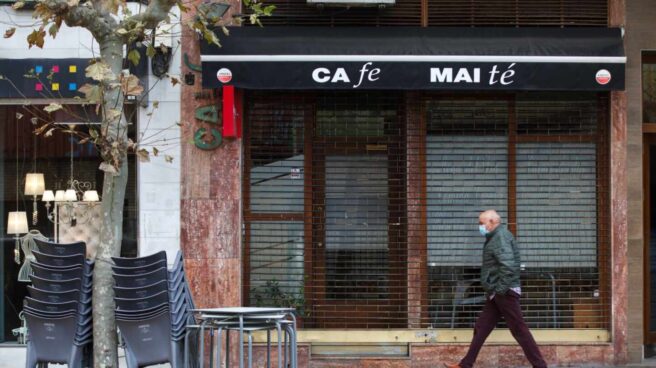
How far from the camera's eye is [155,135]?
10.8 m

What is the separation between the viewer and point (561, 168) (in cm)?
1114

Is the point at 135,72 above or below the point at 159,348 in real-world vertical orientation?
above

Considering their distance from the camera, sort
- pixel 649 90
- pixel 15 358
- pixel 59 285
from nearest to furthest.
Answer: pixel 59 285 < pixel 15 358 < pixel 649 90

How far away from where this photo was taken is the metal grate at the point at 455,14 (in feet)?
36.3

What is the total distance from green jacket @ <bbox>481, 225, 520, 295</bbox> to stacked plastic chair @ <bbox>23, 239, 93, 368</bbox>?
4256 millimetres

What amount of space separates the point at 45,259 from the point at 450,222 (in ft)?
16.9

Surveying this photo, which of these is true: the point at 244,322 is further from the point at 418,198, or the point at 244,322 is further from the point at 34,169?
the point at 34,169

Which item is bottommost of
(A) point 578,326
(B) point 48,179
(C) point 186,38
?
(A) point 578,326

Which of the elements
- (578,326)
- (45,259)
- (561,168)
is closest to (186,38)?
(45,259)

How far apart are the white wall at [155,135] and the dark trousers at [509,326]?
3620 millimetres

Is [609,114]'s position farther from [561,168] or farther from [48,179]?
[48,179]

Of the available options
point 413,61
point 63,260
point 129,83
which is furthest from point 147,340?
point 413,61

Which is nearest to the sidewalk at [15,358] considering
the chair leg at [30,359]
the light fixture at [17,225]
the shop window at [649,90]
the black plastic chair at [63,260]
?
the light fixture at [17,225]

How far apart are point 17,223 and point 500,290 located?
5782 mm
